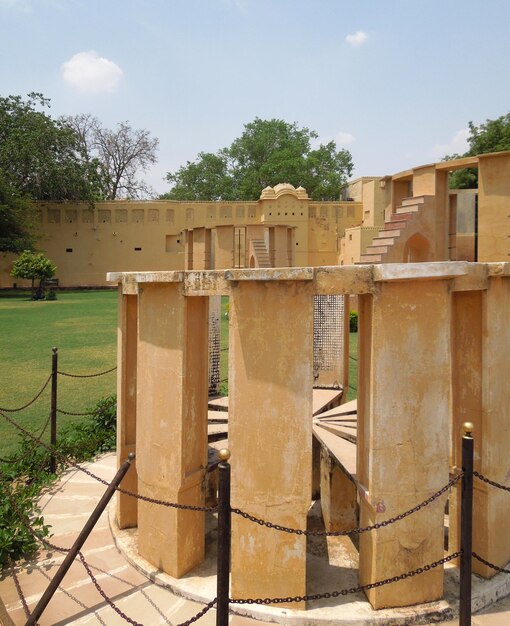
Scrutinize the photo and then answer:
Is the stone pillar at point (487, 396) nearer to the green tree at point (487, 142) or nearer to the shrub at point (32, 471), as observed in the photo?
A: the shrub at point (32, 471)

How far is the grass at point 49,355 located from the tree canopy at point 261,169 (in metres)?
18.8

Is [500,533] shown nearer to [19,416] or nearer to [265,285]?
[265,285]

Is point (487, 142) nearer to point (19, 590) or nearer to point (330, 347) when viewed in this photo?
point (330, 347)

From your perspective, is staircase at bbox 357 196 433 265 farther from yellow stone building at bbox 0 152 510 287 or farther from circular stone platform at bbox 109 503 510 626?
yellow stone building at bbox 0 152 510 287

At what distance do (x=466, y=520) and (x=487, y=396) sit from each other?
104 cm

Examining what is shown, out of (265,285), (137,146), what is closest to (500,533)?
(265,285)

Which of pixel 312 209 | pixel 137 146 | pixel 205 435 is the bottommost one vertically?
pixel 205 435

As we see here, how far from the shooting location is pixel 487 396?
10.7ft

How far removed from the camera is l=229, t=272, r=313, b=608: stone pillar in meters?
2.95

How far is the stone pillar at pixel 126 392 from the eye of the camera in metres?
4.05

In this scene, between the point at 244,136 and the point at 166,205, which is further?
the point at 244,136

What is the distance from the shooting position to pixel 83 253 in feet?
99.5

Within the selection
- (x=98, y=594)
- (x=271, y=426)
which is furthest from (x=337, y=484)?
(x=98, y=594)

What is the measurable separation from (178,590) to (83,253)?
2927cm
